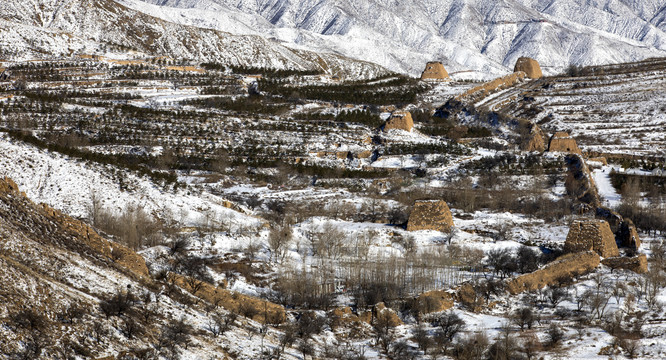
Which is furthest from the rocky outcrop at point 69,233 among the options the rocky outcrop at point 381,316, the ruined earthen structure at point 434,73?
the ruined earthen structure at point 434,73

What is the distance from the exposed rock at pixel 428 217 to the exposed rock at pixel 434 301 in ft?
41.8

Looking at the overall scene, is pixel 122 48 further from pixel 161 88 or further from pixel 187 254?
pixel 187 254

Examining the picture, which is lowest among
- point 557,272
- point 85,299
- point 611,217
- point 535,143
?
point 557,272

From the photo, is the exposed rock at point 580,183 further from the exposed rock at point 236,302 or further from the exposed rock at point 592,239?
the exposed rock at point 236,302

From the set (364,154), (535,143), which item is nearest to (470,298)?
(364,154)

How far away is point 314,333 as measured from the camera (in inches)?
977

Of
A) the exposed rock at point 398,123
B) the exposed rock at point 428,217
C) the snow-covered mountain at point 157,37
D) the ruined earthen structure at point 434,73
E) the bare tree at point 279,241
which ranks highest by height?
the snow-covered mountain at point 157,37

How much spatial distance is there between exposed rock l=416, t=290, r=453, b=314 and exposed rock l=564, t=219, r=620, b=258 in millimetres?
9136

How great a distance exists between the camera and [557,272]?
109 ft

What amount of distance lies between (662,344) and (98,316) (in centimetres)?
1619

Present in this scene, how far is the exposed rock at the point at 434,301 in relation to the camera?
2880 cm

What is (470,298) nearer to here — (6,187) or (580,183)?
(6,187)

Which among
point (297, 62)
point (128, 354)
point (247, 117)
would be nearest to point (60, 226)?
point (128, 354)

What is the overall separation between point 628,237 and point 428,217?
32.5 ft
